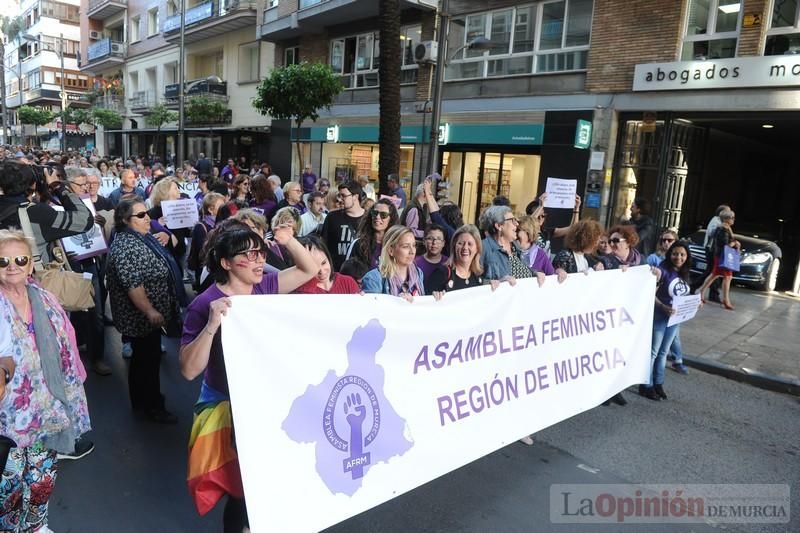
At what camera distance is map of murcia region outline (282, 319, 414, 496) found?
98.9 inches

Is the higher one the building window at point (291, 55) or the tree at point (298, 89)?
the building window at point (291, 55)

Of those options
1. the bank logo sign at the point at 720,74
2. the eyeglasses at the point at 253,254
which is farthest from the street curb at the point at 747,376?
the bank logo sign at the point at 720,74

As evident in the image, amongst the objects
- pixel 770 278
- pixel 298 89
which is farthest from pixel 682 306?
pixel 298 89

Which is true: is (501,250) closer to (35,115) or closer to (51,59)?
(35,115)

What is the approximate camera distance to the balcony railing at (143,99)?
3312cm

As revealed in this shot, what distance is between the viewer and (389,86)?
32.1 ft

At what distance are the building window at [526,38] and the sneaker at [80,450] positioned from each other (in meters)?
11.4

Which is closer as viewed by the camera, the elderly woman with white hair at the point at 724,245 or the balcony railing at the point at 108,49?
the elderly woman with white hair at the point at 724,245

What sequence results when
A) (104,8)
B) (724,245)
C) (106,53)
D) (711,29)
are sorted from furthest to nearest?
(104,8)
(106,53)
(711,29)
(724,245)

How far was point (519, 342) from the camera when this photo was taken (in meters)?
3.63

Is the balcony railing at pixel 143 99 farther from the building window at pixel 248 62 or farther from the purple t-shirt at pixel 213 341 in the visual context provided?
the purple t-shirt at pixel 213 341

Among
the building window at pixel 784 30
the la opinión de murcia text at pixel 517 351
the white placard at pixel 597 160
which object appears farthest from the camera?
the white placard at pixel 597 160

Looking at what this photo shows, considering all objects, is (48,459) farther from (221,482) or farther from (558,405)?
(558,405)

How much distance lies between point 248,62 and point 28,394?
2570 centimetres
